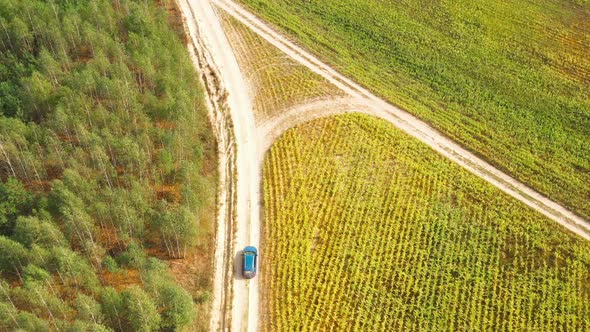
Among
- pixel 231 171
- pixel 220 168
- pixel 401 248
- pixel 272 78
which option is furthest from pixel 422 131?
pixel 220 168

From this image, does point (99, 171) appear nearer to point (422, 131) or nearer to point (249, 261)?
point (249, 261)

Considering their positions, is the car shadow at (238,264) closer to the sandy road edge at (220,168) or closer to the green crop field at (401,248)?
the sandy road edge at (220,168)

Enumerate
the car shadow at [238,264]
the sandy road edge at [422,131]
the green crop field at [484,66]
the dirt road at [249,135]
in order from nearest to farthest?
the dirt road at [249,135]
the car shadow at [238,264]
the sandy road edge at [422,131]
the green crop field at [484,66]

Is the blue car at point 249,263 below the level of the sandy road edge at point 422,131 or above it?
below

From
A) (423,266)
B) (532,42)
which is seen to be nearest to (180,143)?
(423,266)

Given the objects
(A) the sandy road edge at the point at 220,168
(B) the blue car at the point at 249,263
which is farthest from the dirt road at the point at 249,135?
(B) the blue car at the point at 249,263

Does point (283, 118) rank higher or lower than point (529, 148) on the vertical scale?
higher

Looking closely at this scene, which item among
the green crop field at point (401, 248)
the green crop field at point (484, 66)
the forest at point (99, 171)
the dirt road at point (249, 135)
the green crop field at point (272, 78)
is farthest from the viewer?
the green crop field at point (272, 78)

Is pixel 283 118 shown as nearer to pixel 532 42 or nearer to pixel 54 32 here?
pixel 54 32
